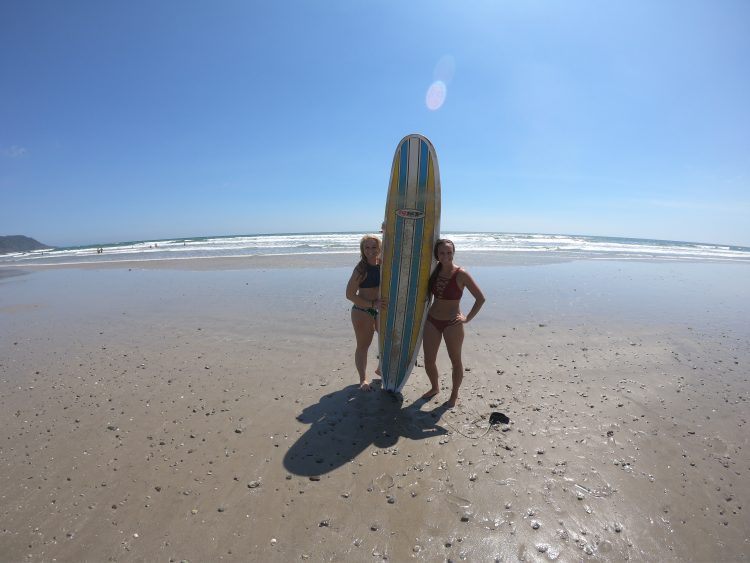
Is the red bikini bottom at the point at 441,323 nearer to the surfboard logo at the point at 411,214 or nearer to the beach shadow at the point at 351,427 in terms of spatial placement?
the beach shadow at the point at 351,427

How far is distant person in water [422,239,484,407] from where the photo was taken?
12.9ft

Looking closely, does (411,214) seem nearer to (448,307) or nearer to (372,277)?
(372,277)

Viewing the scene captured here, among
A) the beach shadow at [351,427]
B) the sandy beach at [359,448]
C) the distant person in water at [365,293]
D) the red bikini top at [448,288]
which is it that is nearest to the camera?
the sandy beach at [359,448]

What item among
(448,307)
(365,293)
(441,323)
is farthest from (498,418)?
(365,293)

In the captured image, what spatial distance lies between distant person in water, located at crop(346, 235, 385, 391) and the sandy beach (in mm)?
805

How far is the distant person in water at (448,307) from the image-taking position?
12.9 ft

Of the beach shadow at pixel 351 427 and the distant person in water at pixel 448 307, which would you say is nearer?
the beach shadow at pixel 351 427

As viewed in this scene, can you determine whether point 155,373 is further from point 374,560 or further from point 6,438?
point 374,560

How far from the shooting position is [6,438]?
3514 mm

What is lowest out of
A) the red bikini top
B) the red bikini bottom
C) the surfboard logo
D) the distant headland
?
the red bikini bottom

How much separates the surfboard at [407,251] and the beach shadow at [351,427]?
1.14 feet

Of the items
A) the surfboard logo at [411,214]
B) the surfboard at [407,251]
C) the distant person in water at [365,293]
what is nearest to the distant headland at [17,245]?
the distant person in water at [365,293]

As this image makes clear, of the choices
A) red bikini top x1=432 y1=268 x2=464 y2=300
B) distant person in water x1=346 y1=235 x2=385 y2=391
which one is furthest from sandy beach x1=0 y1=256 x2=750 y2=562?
red bikini top x1=432 y1=268 x2=464 y2=300

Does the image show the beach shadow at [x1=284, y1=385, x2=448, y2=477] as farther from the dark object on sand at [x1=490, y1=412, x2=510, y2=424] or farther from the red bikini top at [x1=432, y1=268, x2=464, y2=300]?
the red bikini top at [x1=432, y1=268, x2=464, y2=300]
